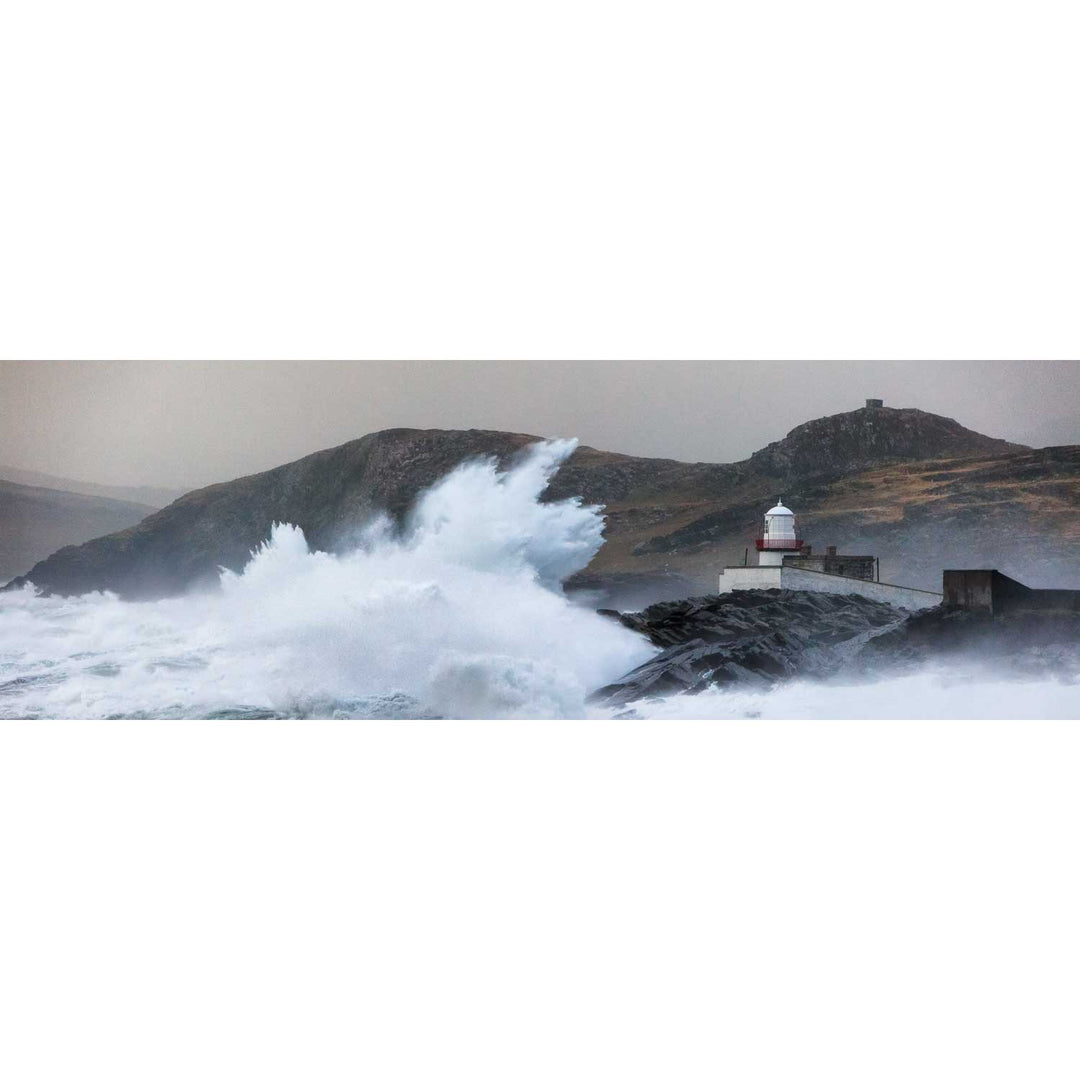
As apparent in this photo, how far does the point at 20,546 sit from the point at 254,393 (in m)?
1.79

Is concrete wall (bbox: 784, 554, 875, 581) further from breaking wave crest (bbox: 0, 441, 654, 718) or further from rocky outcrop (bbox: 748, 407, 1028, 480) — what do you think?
breaking wave crest (bbox: 0, 441, 654, 718)

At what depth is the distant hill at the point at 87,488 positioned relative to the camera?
7.65m

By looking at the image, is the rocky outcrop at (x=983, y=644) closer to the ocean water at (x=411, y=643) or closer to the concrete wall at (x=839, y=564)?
the ocean water at (x=411, y=643)

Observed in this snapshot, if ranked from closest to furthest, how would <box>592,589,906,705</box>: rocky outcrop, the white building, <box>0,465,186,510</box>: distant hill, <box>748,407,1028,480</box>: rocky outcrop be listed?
<box>592,589,906,705</box>: rocky outcrop
the white building
<box>0,465,186,510</box>: distant hill
<box>748,407,1028,480</box>: rocky outcrop

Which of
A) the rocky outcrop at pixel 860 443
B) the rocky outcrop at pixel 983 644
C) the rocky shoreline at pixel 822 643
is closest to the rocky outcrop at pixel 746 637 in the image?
the rocky shoreline at pixel 822 643

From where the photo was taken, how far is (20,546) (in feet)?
25.2

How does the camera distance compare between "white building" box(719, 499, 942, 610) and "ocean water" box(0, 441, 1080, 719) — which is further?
"white building" box(719, 499, 942, 610)

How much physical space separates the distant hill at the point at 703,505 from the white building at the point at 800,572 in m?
0.08

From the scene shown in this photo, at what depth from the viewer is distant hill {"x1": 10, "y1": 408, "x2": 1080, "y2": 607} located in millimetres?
7570

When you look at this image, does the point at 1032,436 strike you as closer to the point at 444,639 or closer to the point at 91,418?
the point at 444,639

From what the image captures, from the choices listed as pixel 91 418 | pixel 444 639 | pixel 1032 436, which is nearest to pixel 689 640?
pixel 444 639

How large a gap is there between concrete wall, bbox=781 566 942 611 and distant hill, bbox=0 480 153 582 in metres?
4.12

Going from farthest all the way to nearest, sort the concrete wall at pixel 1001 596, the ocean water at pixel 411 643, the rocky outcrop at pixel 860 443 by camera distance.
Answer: the rocky outcrop at pixel 860 443, the concrete wall at pixel 1001 596, the ocean water at pixel 411 643

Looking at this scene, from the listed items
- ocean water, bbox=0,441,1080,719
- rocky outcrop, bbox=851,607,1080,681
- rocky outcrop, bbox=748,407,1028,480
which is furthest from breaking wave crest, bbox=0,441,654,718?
rocky outcrop, bbox=851,607,1080,681
